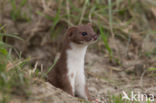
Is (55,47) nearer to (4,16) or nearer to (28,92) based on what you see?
(4,16)

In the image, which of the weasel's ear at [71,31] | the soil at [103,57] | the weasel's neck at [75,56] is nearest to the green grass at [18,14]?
the soil at [103,57]

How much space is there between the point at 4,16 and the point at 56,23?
1381 mm

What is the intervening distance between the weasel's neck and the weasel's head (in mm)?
89

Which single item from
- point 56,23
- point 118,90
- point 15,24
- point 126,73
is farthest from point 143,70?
point 15,24

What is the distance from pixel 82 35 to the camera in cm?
359

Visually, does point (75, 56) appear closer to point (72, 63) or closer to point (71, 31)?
point (72, 63)

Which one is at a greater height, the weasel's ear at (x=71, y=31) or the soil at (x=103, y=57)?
the weasel's ear at (x=71, y=31)

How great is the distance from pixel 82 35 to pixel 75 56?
301 millimetres

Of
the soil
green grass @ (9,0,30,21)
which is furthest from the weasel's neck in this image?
green grass @ (9,0,30,21)

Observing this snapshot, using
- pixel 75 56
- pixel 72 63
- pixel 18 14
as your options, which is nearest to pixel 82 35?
pixel 75 56

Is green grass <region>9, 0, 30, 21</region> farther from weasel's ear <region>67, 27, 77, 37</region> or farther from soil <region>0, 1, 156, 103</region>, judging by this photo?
weasel's ear <region>67, 27, 77, 37</region>

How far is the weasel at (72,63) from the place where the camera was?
359 centimetres

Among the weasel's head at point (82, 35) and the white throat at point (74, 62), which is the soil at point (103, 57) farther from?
the weasel's head at point (82, 35)

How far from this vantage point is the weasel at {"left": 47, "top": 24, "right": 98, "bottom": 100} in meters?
3.59
